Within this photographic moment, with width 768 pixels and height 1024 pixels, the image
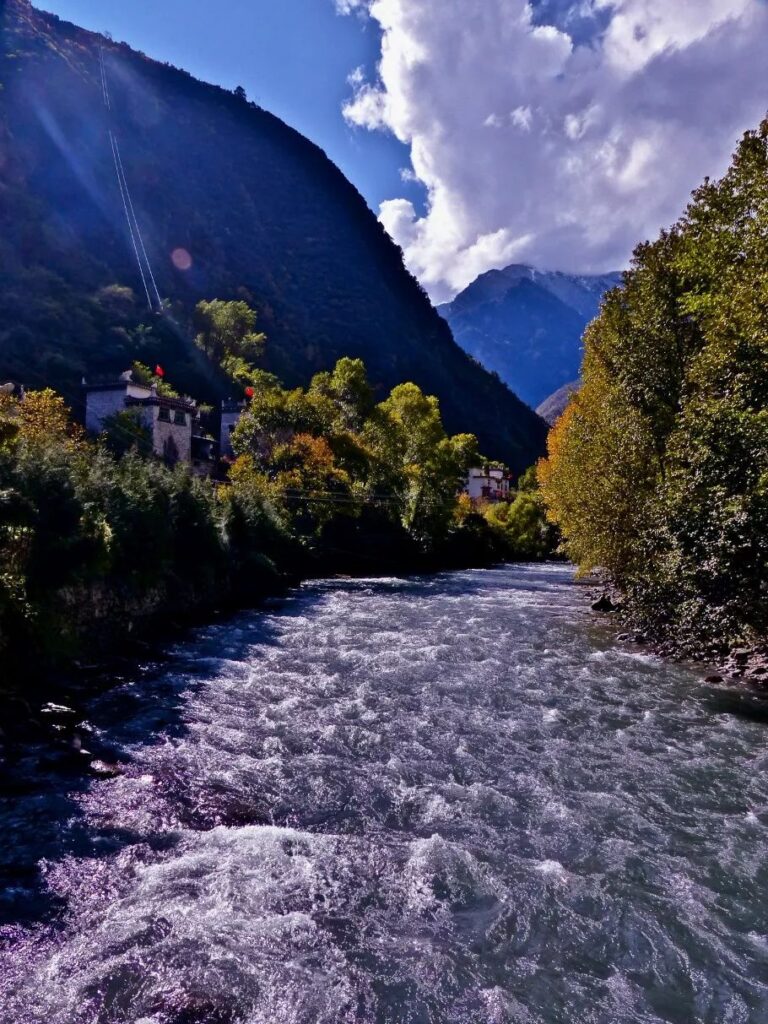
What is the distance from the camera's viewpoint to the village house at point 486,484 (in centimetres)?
11431

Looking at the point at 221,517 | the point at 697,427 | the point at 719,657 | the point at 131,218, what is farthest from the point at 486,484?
the point at 697,427

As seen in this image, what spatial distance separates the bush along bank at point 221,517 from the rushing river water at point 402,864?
188 inches

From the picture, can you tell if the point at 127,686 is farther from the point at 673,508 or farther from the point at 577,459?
the point at 577,459

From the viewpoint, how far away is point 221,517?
35.0 metres

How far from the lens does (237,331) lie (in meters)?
105

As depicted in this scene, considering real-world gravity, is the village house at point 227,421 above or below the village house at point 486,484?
above

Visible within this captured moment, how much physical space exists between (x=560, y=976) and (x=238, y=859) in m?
4.27

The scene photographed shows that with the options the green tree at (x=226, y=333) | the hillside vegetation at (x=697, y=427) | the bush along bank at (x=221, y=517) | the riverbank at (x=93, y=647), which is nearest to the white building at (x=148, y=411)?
the bush along bank at (x=221, y=517)

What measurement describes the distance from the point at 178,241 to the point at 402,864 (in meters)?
144

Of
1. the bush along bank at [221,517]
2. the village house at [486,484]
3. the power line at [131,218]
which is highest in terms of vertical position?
the power line at [131,218]

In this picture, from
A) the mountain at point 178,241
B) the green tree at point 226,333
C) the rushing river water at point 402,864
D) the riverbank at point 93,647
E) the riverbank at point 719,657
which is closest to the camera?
the rushing river water at point 402,864


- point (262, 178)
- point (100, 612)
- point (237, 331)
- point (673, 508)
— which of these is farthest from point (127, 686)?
point (262, 178)

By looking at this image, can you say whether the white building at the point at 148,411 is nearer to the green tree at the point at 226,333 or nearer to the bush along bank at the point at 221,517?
the bush along bank at the point at 221,517

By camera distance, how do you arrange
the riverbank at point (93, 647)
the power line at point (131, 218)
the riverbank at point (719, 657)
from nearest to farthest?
the riverbank at point (93, 647) < the riverbank at point (719, 657) < the power line at point (131, 218)
